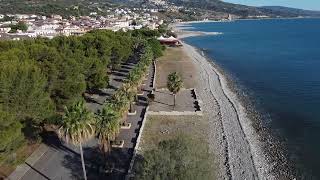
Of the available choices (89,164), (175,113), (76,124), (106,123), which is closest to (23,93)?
(106,123)

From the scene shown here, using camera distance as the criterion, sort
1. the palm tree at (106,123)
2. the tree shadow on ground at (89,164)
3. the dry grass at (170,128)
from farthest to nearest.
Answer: the dry grass at (170,128) → the tree shadow on ground at (89,164) → the palm tree at (106,123)

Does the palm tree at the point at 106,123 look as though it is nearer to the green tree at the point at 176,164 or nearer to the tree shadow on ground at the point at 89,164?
the tree shadow on ground at the point at 89,164

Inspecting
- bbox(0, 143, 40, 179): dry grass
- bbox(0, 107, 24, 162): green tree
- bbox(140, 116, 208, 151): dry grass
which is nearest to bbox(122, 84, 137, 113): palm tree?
bbox(140, 116, 208, 151): dry grass

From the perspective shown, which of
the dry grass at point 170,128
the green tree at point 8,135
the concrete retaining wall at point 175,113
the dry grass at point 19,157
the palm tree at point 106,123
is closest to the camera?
the green tree at point 8,135

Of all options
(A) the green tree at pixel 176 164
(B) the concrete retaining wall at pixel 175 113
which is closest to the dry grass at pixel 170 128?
(B) the concrete retaining wall at pixel 175 113

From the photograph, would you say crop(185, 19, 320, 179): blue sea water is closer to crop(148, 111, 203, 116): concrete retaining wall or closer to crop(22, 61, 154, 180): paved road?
crop(148, 111, 203, 116): concrete retaining wall

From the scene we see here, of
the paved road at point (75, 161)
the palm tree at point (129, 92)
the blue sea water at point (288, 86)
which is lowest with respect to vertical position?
the blue sea water at point (288, 86)

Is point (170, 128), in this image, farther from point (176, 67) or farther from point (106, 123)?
point (176, 67)
